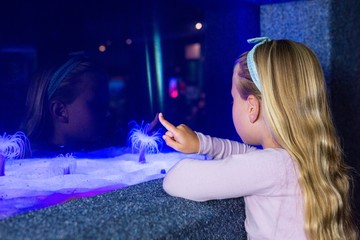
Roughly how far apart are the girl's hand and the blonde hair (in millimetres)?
198

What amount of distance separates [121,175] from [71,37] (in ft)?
1.25

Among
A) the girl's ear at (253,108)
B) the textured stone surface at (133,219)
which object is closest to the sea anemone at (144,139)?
the textured stone surface at (133,219)

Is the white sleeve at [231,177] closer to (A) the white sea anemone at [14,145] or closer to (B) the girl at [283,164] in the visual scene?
(B) the girl at [283,164]

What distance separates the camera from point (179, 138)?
109 centimetres

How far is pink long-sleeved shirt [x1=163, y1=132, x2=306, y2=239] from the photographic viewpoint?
3.08ft

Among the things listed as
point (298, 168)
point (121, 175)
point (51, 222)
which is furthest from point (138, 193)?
point (298, 168)

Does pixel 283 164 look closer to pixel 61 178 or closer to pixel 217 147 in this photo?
pixel 217 147

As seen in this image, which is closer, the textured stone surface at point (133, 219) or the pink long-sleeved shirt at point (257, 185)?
the textured stone surface at point (133, 219)

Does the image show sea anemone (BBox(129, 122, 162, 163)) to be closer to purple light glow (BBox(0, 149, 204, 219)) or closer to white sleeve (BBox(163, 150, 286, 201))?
purple light glow (BBox(0, 149, 204, 219))

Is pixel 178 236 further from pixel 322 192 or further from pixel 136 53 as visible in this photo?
pixel 136 53

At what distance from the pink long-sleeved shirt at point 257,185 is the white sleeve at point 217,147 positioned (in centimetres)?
17

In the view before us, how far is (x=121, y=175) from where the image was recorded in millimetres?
1106

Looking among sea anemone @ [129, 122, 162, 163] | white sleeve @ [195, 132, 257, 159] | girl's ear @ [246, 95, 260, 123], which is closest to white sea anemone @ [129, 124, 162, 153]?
sea anemone @ [129, 122, 162, 163]

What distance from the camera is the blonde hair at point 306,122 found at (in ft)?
3.21
